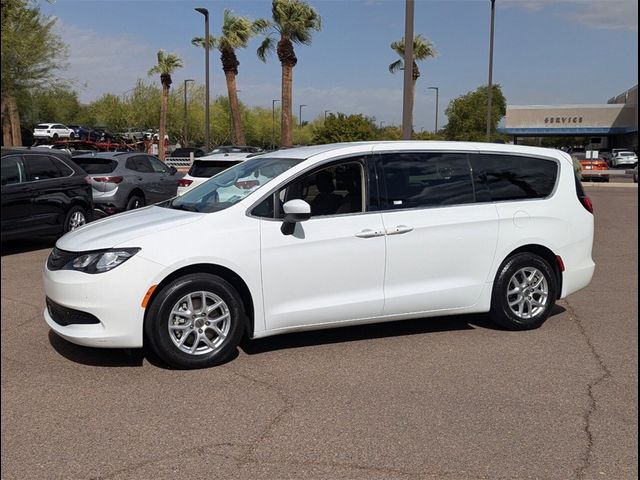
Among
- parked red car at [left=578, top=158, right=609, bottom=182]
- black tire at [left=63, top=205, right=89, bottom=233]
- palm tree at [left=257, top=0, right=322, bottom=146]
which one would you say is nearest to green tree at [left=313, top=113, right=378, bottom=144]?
palm tree at [left=257, top=0, right=322, bottom=146]

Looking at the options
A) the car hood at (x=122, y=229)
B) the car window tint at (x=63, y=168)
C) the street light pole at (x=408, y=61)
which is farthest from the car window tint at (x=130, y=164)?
the car hood at (x=122, y=229)

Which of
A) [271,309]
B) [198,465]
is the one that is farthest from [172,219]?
[198,465]

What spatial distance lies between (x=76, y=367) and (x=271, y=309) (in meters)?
1.53

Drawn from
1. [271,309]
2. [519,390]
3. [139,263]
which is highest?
[139,263]

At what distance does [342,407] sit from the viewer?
423 cm

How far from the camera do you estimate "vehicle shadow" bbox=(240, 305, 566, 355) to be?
5.58 metres

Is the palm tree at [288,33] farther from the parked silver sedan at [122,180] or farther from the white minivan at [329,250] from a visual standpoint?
the white minivan at [329,250]

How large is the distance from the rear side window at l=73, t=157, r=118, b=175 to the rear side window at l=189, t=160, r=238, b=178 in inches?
77.4

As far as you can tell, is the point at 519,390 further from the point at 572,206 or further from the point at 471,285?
the point at 572,206

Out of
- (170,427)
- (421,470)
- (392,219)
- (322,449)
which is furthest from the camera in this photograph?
(392,219)

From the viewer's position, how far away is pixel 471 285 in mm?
5812

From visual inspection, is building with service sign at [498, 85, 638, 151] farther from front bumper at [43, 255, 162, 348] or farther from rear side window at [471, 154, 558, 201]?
front bumper at [43, 255, 162, 348]

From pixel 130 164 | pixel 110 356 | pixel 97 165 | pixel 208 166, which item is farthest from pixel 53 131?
pixel 110 356

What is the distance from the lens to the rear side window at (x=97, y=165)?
13.7 metres
